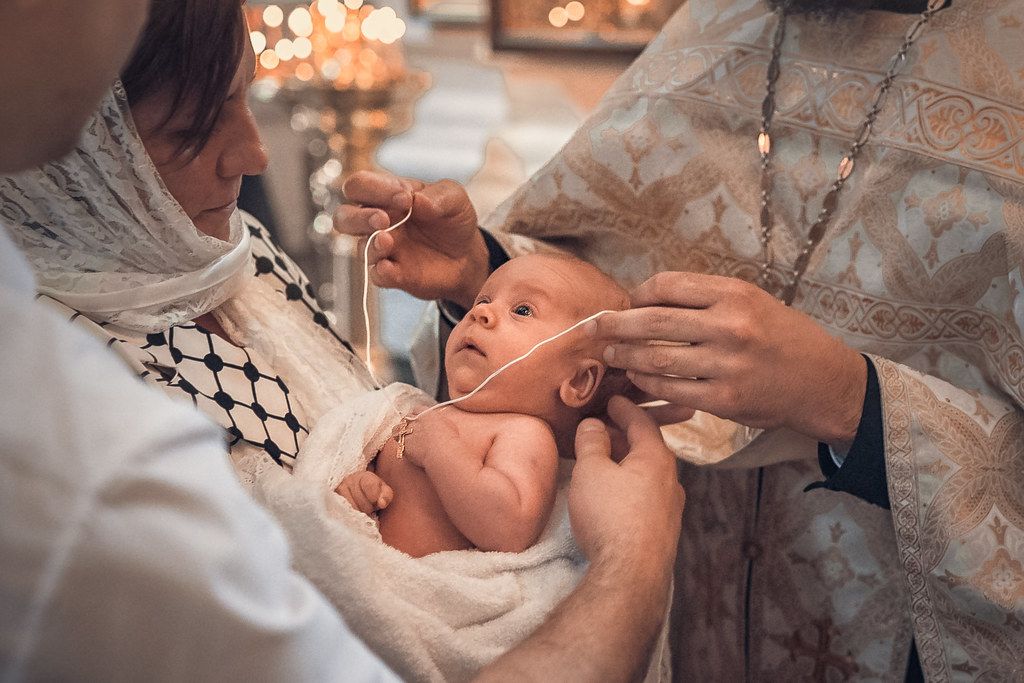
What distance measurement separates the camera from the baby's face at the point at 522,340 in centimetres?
154

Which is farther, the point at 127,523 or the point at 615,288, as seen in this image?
the point at 615,288

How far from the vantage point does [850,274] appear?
1718 mm

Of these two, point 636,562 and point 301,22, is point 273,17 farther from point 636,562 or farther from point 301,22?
point 636,562

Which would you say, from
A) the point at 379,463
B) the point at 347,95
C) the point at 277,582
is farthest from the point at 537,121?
the point at 277,582

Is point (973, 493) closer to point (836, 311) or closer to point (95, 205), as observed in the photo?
point (836, 311)

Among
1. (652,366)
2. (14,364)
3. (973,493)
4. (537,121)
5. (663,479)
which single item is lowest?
(537,121)

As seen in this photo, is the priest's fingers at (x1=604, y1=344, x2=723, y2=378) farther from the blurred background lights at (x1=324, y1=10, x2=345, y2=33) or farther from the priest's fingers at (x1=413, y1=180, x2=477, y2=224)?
the blurred background lights at (x1=324, y1=10, x2=345, y2=33)

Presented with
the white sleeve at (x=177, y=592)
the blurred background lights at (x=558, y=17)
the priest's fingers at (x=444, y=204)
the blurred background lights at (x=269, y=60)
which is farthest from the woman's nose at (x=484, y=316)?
the blurred background lights at (x=558, y=17)

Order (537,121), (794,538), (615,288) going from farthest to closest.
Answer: (537,121) → (794,538) → (615,288)

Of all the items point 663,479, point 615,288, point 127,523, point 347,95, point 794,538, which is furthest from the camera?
point 347,95

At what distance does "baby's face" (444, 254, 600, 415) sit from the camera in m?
1.54

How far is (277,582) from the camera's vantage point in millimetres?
792

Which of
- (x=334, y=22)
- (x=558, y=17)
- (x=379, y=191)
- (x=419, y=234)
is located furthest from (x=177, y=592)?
(x=558, y=17)

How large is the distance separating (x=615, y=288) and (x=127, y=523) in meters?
1.05
